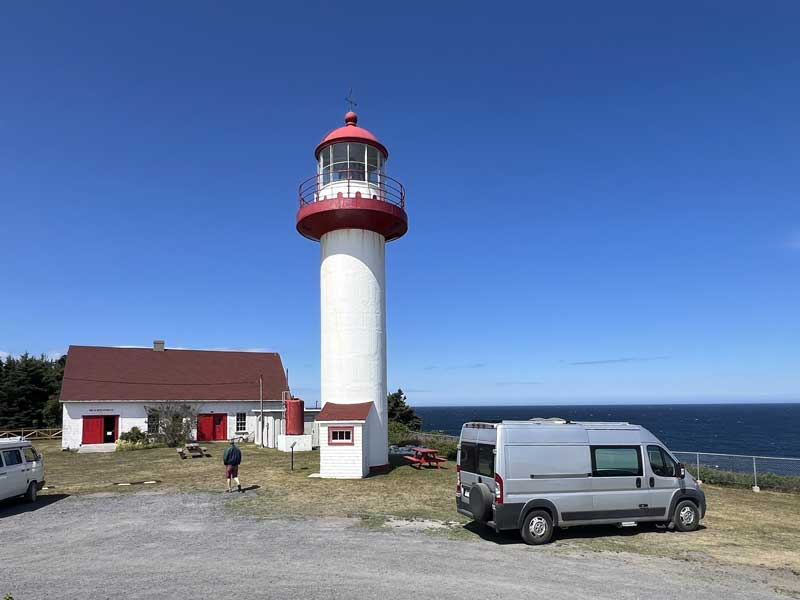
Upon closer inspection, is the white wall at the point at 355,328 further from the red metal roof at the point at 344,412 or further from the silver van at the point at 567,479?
the silver van at the point at 567,479

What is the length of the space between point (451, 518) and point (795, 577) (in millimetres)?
6774

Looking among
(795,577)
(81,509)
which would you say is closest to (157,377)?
(81,509)

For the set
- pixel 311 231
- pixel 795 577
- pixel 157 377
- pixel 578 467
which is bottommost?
pixel 795 577

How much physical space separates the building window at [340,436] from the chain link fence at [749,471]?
12223mm

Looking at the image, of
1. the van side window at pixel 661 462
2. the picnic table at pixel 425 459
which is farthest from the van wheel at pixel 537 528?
the picnic table at pixel 425 459

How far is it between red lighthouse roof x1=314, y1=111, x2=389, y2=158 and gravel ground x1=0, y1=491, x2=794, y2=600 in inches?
575

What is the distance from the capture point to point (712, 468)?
20.5m

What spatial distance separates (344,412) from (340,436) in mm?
931

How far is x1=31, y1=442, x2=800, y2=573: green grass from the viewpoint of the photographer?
11062 millimetres

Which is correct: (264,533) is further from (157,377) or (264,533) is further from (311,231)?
(157,377)

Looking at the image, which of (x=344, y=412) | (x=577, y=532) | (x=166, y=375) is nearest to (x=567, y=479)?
(x=577, y=532)

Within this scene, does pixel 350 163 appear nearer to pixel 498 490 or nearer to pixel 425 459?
pixel 425 459

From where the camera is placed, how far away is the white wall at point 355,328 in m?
21.8

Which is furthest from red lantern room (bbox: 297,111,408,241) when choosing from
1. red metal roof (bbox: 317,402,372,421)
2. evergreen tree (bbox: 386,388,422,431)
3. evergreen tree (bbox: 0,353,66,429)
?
evergreen tree (bbox: 0,353,66,429)
